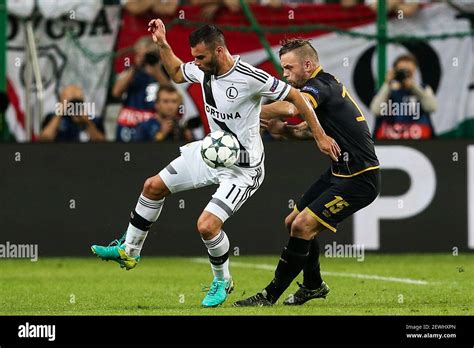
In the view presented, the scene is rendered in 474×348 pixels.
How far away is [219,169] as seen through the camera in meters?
11.1

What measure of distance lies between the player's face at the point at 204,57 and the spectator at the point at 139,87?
207 inches

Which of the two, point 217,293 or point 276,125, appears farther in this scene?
point 276,125

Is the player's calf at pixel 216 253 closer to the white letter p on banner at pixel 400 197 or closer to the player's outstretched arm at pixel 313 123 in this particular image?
the player's outstretched arm at pixel 313 123

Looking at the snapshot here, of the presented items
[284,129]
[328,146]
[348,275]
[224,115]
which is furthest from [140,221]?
[348,275]

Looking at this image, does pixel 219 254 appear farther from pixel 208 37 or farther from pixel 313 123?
pixel 208 37

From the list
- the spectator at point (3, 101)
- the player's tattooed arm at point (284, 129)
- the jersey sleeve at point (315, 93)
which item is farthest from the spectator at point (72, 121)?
the jersey sleeve at point (315, 93)

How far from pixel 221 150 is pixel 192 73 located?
2.77 feet

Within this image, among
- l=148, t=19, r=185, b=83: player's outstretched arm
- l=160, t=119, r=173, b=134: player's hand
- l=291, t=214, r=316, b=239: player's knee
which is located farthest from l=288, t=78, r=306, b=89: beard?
l=160, t=119, r=173, b=134: player's hand

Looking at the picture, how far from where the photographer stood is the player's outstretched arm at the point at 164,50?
37.2 ft

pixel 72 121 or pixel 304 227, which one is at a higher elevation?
pixel 304 227

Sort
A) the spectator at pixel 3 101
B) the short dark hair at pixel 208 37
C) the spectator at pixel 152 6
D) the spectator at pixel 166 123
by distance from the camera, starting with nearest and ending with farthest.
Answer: the short dark hair at pixel 208 37
the spectator at pixel 3 101
the spectator at pixel 166 123
the spectator at pixel 152 6

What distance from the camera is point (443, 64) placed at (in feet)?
52.5

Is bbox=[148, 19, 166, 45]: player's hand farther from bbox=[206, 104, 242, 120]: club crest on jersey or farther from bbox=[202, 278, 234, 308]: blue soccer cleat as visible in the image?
bbox=[202, 278, 234, 308]: blue soccer cleat
